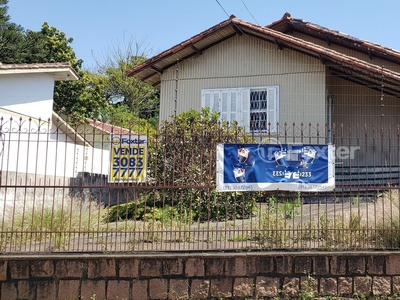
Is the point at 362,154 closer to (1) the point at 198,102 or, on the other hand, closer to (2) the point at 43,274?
(1) the point at 198,102

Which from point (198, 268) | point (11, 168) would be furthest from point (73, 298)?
point (11, 168)

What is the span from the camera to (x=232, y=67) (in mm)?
13430

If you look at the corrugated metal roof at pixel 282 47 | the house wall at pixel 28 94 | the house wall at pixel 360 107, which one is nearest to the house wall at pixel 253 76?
the corrugated metal roof at pixel 282 47

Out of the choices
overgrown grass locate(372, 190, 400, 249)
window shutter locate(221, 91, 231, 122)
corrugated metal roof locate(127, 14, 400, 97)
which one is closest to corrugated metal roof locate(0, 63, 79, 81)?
corrugated metal roof locate(127, 14, 400, 97)

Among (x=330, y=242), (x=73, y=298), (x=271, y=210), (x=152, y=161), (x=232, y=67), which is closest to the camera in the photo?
(x=73, y=298)

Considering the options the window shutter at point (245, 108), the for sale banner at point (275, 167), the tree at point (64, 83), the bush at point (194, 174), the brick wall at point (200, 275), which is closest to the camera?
the brick wall at point (200, 275)

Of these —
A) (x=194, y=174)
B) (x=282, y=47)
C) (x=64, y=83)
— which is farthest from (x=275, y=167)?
(x=64, y=83)

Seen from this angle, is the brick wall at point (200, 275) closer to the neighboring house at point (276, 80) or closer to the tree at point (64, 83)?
the neighboring house at point (276, 80)

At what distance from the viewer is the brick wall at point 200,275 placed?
5758mm

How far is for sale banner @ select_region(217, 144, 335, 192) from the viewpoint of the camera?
256 inches

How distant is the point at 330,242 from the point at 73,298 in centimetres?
379

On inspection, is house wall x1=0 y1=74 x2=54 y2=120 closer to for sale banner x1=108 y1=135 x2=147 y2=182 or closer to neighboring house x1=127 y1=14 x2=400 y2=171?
neighboring house x1=127 y1=14 x2=400 y2=171

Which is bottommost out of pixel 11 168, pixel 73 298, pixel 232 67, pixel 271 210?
pixel 73 298

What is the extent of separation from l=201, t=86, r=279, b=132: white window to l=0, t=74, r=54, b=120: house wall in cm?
622
